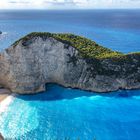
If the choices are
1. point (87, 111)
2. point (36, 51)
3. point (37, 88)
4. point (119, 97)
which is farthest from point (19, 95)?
point (119, 97)

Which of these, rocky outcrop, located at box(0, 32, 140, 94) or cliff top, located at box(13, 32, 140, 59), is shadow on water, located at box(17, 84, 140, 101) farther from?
cliff top, located at box(13, 32, 140, 59)

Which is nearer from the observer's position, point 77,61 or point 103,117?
point 103,117

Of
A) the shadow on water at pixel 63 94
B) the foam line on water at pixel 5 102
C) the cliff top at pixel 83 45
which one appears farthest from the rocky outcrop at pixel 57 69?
the foam line on water at pixel 5 102

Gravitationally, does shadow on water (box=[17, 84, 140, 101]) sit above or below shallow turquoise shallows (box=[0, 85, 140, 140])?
above

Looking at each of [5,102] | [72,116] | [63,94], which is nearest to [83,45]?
[63,94]

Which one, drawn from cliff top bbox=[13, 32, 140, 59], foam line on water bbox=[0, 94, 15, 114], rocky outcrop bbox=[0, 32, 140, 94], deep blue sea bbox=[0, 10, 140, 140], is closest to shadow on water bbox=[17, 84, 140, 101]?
deep blue sea bbox=[0, 10, 140, 140]

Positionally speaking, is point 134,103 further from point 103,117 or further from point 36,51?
point 36,51
